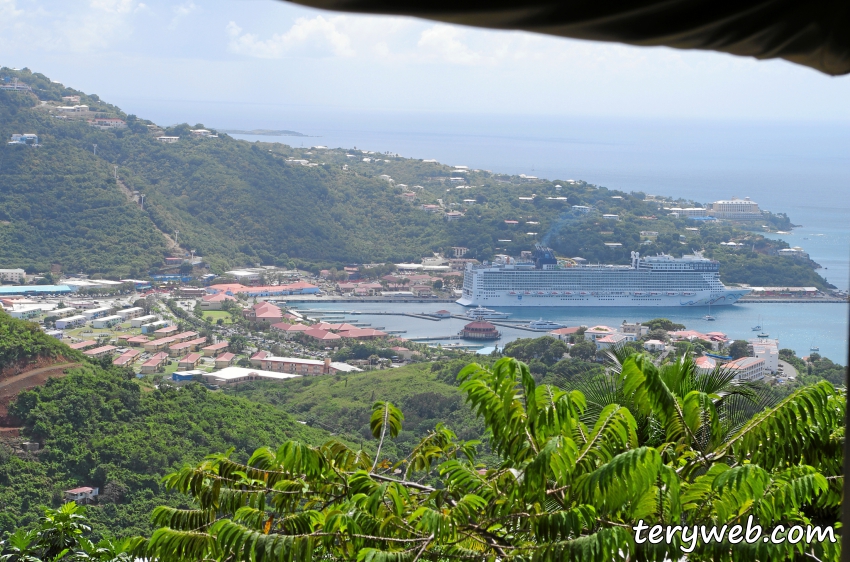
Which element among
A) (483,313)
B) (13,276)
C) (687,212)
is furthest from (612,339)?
(687,212)

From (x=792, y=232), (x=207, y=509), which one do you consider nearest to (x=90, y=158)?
(x=792, y=232)

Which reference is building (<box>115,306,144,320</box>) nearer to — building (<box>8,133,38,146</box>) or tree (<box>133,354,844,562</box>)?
building (<box>8,133,38,146</box>)

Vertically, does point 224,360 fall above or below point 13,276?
below

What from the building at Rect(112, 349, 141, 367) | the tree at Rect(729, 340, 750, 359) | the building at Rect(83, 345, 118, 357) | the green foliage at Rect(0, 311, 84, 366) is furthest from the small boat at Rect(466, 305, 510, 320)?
the green foliage at Rect(0, 311, 84, 366)

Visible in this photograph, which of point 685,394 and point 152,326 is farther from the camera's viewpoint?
point 152,326

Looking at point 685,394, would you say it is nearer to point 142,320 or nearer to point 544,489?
point 544,489
